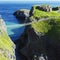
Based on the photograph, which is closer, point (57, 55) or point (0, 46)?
point (0, 46)

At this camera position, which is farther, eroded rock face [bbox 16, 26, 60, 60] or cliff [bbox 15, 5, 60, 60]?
cliff [bbox 15, 5, 60, 60]

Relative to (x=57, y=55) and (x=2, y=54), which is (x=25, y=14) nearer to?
(x=57, y=55)

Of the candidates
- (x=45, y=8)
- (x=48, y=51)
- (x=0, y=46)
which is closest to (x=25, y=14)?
(x=45, y=8)

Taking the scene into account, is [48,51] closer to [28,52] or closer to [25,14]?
[28,52]

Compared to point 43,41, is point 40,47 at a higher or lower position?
lower

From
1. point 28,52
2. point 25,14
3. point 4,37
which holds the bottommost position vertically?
point 25,14

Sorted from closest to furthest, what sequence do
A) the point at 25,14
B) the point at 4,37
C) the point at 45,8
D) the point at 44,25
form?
the point at 4,37 → the point at 44,25 → the point at 45,8 → the point at 25,14

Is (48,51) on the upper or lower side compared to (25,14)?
upper

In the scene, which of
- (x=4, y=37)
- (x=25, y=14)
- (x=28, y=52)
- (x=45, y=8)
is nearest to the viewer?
(x=4, y=37)

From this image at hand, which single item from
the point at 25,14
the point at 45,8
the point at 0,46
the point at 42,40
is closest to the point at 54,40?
the point at 42,40

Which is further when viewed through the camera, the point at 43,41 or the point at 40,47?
the point at 43,41

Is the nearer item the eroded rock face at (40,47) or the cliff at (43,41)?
the eroded rock face at (40,47)
